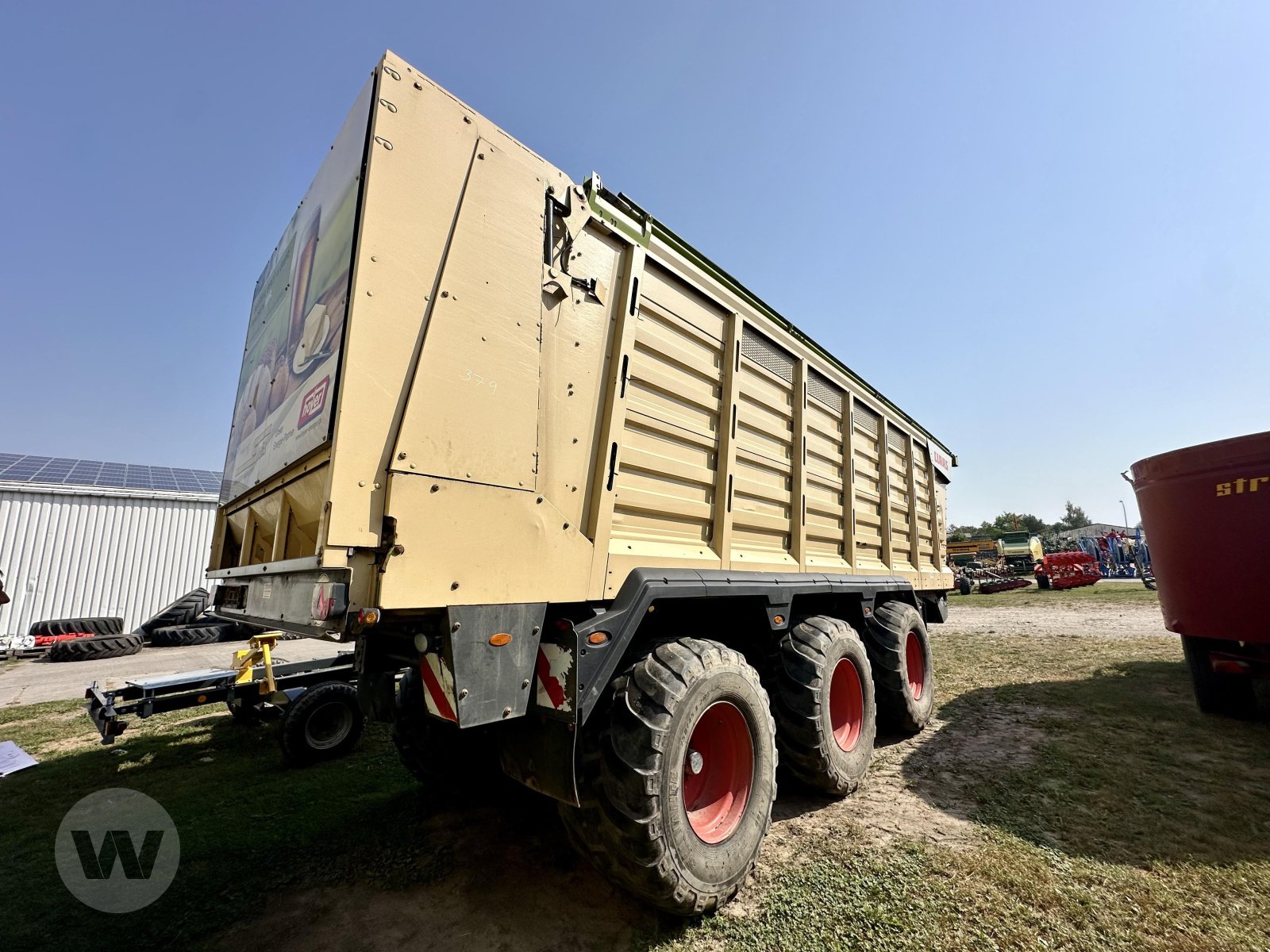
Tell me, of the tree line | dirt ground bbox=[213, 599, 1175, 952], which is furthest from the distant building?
dirt ground bbox=[213, 599, 1175, 952]

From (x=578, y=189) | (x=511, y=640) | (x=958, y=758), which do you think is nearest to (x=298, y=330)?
(x=578, y=189)

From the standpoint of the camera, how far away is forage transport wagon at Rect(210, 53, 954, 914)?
81.9 inches

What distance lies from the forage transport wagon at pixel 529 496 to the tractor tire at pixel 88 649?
1185 centimetres

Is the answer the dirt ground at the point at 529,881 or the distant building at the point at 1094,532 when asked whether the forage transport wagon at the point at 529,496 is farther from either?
the distant building at the point at 1094,532

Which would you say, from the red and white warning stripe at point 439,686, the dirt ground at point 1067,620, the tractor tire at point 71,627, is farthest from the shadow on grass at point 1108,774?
the tractor tire at point 71,627

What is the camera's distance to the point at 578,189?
2830 mm

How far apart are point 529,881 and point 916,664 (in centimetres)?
436

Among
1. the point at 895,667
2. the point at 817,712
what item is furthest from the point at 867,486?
the point at 817,712

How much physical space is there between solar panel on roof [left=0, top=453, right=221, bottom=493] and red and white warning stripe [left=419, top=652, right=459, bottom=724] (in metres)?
16.9

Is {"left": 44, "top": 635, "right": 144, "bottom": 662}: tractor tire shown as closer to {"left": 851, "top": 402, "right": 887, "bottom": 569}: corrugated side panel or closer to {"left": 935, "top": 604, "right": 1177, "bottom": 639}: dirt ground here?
{"left": 851, "top": 402, "right": 887, "bottom": 569}: corrugated side panel

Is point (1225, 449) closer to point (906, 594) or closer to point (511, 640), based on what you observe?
point (906, 594)

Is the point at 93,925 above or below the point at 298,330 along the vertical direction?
below

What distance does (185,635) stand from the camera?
13.3m

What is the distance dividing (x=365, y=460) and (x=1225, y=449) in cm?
705
